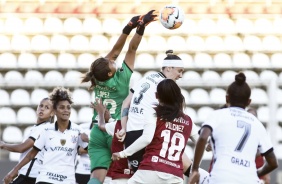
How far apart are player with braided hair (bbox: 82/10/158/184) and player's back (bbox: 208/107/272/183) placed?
9.14 ft

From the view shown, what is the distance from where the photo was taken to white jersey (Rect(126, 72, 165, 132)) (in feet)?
26.7

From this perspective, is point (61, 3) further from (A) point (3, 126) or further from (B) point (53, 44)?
(A) point (3, 126)

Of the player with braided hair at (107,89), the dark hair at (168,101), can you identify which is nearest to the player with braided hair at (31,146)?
the player with braided hair at (107,89)

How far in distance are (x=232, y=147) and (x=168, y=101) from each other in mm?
1043

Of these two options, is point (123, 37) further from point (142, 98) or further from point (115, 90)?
point (142, 98)

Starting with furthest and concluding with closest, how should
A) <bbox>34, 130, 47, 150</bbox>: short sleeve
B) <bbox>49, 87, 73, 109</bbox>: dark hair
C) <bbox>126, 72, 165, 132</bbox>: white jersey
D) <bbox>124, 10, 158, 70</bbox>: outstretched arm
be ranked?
<bbox>49, 87, 73, 109</bbox>: dark hair < <bbox>34, 130, 47, 150</bbox>: short sleeve < <bbox>124, 10, 158, 70</bbox>: outstretched arm < <bbox>126, 72, 165, 132</bbox>: white jersey

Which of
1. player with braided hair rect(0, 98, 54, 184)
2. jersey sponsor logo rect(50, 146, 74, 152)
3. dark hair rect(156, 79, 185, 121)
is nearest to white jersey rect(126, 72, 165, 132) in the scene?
dark hair rect(156, 79, 185, 121)

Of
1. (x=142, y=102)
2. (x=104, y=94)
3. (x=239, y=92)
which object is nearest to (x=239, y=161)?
(x=239, y=92)

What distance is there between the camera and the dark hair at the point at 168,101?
7255 millimetres

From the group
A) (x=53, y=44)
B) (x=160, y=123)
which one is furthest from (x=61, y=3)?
(x=160, y=123)

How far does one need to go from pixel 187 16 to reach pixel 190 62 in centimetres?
206

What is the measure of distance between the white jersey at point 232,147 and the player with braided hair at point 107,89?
2.78 meters

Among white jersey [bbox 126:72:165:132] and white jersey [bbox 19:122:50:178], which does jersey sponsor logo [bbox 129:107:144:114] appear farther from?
white jersey [bbox 19:122:50:178]

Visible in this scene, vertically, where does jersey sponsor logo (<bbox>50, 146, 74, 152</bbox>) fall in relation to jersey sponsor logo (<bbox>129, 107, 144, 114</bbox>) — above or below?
below
